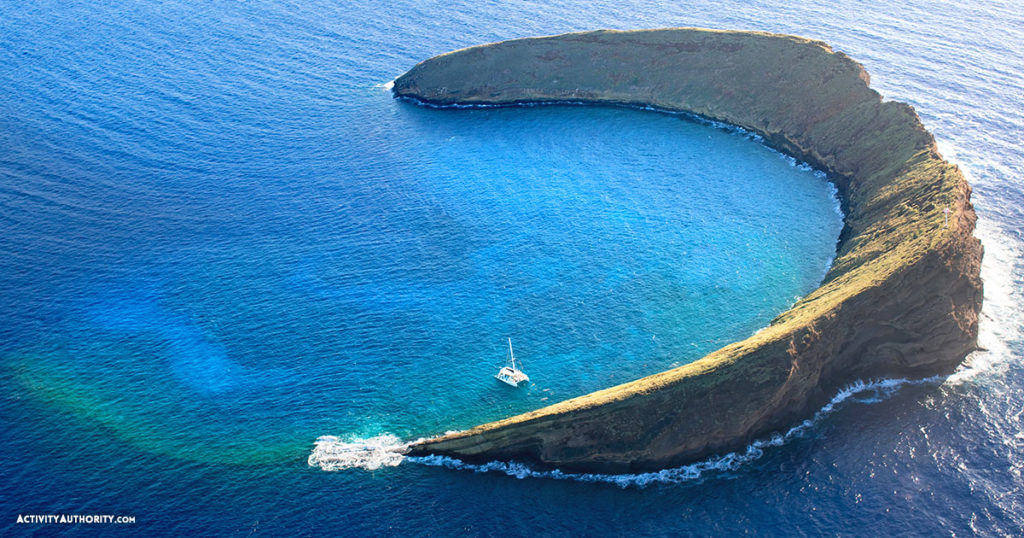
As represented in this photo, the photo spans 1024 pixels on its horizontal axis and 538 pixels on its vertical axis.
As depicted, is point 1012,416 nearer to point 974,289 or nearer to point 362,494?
point 974,289

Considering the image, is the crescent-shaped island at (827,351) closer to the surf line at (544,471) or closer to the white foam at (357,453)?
the surf line at (544,471)

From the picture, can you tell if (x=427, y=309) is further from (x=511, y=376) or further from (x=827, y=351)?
(x=827, y=351)

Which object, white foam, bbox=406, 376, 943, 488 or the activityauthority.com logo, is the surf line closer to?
white foam, bbox=406, 376, 943, 488

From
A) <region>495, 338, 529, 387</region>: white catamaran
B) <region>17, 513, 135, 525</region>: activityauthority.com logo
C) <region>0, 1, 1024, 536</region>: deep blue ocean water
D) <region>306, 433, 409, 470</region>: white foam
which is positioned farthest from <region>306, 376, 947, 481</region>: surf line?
<region>17, 513, 135, 525</region>: activityauthority.com logo

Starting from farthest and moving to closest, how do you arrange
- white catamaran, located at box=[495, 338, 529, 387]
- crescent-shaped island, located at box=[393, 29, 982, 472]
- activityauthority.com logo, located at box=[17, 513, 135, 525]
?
1. white catamaran, located at box=[495, 338, 529, 387]
2. crescent-shaped island, located at box=[393, 29, 982, 472]
3. activityauthority.com logo, located at box=[17, 513, 135, 525]

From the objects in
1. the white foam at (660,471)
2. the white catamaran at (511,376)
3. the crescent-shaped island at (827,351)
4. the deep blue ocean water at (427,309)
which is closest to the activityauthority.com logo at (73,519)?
the deep blue ocean water at (427,309)
